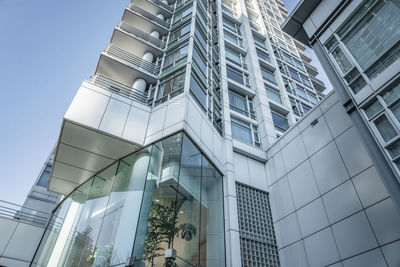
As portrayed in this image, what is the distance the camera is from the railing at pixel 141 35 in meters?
20.6

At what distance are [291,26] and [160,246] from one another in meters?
12.5

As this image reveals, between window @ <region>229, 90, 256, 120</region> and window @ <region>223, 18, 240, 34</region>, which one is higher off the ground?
window @ <region>223, 18, 240, 34</region>

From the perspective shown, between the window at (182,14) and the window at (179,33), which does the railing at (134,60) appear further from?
the window at (182,14)

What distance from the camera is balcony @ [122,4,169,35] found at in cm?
2219

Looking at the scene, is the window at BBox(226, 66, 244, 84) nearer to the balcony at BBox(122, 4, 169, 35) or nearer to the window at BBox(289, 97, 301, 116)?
the window at BBox(289, 97, 301, 116)

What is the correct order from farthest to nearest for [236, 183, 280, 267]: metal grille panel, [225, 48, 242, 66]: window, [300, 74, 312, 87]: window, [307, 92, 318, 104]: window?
[300, 74, 312, 87]: window < [307, 92, 318, 104]: window < [225, 48, 242, 66]: window < [236, 183, 280, 267]: metal grille panel

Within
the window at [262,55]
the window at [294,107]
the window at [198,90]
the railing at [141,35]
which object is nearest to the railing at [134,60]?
the railing at [141,35]

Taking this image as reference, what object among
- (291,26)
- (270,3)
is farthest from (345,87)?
(270,3)

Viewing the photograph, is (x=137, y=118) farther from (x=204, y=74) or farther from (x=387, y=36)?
(x=387, y=36)

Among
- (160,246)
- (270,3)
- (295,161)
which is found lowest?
(160,246)

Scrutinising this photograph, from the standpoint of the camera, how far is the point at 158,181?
10.5m

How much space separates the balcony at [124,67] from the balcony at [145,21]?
549 cm

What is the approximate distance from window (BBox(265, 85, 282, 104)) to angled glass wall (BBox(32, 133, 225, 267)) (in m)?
11.6

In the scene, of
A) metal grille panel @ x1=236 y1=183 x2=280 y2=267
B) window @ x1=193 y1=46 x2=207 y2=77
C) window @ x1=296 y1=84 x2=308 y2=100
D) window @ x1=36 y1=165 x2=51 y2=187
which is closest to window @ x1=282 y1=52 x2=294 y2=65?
window @ x1=296 y1=84 x2=308 y2=100
